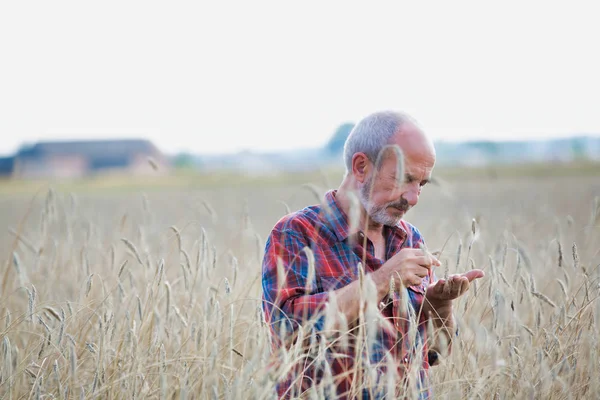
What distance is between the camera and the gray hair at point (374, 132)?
2.46m

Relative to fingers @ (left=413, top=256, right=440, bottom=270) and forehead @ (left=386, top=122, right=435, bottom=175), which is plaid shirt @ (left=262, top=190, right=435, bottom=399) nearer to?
fingers @ (left=413, top=256, right=440, bottom=270)

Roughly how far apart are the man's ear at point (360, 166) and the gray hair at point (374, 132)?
0.06 ft

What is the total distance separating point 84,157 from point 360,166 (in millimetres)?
63807

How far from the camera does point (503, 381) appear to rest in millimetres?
2762

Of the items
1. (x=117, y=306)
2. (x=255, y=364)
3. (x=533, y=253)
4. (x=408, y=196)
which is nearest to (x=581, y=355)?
(x=408, y=196)

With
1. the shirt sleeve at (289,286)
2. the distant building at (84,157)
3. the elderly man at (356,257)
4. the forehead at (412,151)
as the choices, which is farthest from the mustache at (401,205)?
the distant building at (84,157)

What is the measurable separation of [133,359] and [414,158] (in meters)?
1.32

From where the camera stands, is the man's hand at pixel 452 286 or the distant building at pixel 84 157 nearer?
the man's hand at pixel 452 286

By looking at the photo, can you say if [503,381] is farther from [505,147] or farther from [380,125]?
[505,147]


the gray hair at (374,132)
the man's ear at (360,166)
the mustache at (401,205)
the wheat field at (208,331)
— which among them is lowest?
the wheat field at (208,331)

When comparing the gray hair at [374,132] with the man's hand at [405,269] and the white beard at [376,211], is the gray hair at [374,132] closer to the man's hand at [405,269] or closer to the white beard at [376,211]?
the white beard at [376,211]

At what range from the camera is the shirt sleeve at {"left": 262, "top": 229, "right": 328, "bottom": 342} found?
2.33 m

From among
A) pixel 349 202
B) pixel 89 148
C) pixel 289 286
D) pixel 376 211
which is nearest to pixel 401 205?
pixel 376 211

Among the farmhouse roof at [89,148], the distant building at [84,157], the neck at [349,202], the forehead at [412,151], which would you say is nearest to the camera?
the forehead at [412,151]
